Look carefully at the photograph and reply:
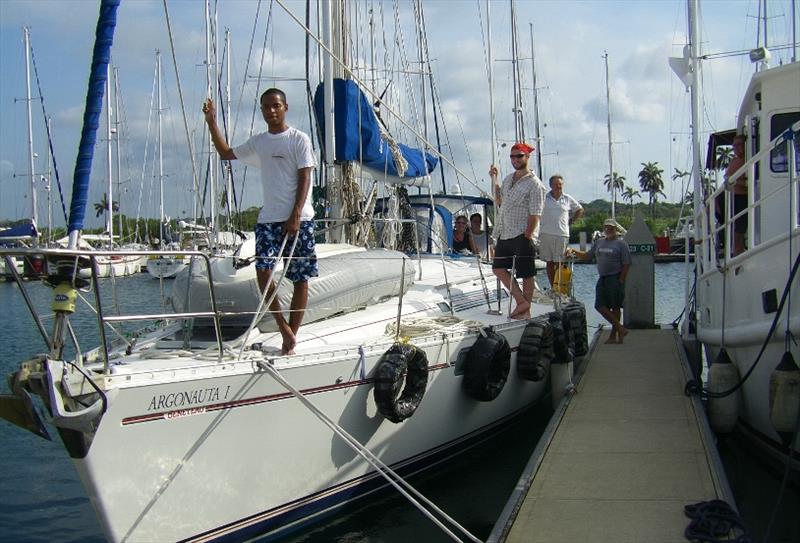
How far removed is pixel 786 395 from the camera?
5.73 meters

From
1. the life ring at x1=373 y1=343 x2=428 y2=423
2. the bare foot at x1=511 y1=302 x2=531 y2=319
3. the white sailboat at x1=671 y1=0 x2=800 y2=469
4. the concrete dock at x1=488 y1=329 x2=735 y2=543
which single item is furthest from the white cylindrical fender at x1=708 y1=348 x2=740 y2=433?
the life ring at x1=373 y1=343 x2=428 y2=423

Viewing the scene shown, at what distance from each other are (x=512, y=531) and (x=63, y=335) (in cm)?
293

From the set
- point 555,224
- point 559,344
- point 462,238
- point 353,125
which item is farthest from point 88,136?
point 462,238

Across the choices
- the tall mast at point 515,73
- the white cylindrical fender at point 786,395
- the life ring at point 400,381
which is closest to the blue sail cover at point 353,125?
the life ring at point 400,381

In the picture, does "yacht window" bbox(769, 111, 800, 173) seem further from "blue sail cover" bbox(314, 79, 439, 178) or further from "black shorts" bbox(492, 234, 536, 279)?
"blue sail cover" bbox(314, 79, 439, 178)

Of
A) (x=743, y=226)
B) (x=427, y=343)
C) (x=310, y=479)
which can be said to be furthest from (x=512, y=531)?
(x=743, y=226)

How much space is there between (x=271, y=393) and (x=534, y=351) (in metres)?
3.68

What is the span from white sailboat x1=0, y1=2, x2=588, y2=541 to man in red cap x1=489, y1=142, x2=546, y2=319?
262 mm

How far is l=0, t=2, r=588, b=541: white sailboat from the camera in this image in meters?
4.56

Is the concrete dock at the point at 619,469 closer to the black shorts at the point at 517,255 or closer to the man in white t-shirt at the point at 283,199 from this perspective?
the black shorts at the point at 517,255

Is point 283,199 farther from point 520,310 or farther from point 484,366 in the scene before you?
point 520,310

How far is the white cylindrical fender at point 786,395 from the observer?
5699mm

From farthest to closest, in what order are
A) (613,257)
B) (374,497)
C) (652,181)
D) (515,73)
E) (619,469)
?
(652,181)
(515,73)
(613,257)
(374,497)
(619,469)

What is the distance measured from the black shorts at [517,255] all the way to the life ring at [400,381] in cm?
228
